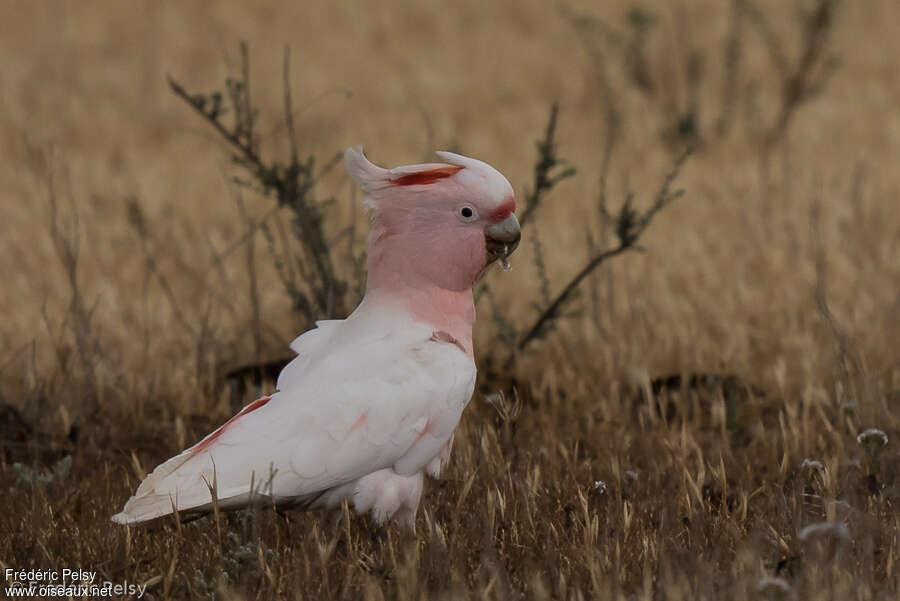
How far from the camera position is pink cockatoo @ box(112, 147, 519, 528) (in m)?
3.08

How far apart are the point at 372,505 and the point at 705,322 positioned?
2.92 meters

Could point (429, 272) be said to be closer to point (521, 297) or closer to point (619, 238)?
point (619, 238)

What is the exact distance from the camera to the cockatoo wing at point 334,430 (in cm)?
305

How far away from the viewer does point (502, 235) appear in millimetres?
3291

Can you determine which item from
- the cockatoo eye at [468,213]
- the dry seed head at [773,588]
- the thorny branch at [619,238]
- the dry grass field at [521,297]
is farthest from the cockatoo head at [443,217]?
the thorny branch at [619,238]

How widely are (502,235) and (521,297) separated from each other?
3.12 meters

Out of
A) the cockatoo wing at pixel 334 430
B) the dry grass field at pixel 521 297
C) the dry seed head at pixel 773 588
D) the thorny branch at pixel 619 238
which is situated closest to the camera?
the dry seed head at pixel 773 588

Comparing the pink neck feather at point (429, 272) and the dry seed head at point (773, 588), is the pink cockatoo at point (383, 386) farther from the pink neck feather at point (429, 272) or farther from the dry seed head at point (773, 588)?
the dry seed head at point (773, 588)

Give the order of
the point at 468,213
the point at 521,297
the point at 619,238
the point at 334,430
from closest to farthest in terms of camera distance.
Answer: the point at 334,430 < the point at 468,213 < the point at 619,238 < the point at 521,297

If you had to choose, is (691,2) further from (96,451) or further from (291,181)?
(96,451)

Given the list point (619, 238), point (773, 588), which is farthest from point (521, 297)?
point (773, 588)

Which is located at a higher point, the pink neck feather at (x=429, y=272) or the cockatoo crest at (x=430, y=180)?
the cockatoo crest at (x=430, y=180)

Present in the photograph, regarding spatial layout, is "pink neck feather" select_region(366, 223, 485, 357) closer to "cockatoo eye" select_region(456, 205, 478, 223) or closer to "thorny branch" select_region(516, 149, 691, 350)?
"cockatoo eye" select_region(456, 205, 478, 223)

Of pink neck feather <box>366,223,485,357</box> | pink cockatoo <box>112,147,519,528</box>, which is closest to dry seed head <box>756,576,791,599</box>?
pink cockatoo <box>112,147,519,528</box>
